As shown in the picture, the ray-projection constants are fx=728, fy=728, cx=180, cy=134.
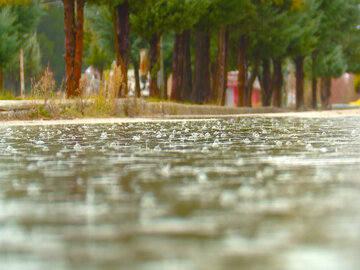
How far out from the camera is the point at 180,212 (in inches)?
140

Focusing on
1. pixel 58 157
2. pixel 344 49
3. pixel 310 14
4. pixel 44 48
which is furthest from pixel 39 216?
pixel 44 48

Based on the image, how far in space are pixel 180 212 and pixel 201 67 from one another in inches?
1204

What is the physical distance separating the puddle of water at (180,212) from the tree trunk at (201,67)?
1078 inches

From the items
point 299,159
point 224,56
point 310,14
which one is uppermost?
point 310,14

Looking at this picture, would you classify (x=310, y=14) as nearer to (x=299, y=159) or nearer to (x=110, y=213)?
(x=299, y=159)

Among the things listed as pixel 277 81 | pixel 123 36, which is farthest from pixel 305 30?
pixel 123 36

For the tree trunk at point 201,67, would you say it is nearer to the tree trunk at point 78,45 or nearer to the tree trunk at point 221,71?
the tree trunk at point 221,71

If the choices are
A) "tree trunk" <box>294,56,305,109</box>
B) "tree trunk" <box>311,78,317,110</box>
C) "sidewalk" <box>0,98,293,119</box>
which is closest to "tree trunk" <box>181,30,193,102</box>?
"sidewalk" <box>0,98,293,119</box>

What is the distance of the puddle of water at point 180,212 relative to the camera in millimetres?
2623

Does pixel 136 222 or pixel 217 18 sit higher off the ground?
pixel 217 18

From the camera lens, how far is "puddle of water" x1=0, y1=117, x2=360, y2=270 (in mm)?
2623

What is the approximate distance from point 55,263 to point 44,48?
7953cm

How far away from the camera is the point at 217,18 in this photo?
103ft

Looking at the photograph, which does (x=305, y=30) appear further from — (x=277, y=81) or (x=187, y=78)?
(x=187, y=78)
